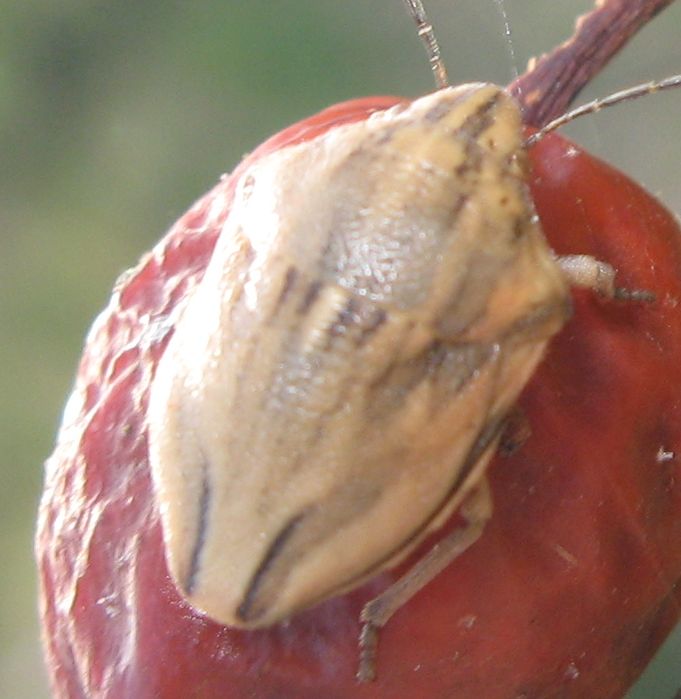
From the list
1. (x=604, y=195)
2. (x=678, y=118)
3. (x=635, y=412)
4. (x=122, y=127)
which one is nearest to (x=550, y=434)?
(x=635, y=412)

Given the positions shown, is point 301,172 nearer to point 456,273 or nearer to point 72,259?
point 456,273

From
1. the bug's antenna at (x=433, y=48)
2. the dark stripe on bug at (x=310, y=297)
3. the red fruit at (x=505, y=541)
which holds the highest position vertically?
the bug's antenna at (x=433, y=48)

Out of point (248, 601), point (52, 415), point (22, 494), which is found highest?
point (248, 601)

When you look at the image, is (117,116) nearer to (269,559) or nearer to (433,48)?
(433,48)

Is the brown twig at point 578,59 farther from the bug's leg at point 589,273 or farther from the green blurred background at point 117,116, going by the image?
the green blurred background at point 117,116

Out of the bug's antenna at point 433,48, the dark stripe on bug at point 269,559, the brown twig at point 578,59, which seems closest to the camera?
the dark stripe on bug at point 269,559

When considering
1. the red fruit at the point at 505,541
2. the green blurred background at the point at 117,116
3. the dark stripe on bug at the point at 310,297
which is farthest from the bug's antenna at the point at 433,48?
the green blurred background at the point at 117,116
